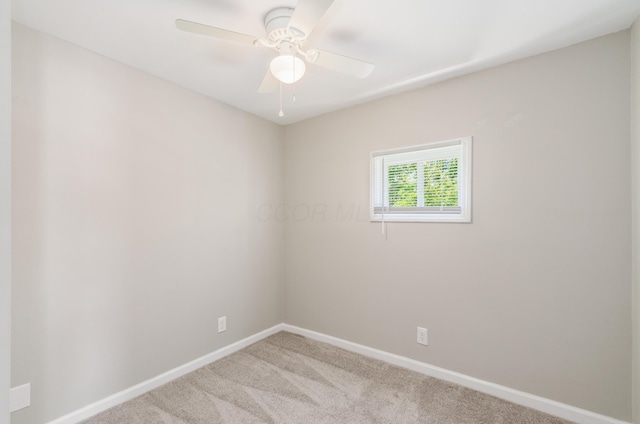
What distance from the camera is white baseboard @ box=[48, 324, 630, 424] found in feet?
5.97

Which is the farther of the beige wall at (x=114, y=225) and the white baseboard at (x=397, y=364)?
the white baseboard at (x=397, y=364)

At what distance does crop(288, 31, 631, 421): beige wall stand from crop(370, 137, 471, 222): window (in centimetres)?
7

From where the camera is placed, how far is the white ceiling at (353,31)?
5.00 feet

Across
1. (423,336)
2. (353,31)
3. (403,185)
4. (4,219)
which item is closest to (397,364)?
(423,336)

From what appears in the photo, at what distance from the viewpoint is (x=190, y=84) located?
92.7 inches

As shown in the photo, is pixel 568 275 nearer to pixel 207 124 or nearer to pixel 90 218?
pixel 207 124

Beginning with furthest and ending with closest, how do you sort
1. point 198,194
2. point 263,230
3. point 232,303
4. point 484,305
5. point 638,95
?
point 263,230 < point 232,303 < point 198,194 < point 484,305 < point 638,95

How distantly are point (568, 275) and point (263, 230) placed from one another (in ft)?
8.00

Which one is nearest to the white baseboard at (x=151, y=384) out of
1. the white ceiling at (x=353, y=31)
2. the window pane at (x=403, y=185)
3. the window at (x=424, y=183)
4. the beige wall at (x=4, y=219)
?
the beige wall at (x=4, y=219)

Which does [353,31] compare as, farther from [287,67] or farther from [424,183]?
[424,183]

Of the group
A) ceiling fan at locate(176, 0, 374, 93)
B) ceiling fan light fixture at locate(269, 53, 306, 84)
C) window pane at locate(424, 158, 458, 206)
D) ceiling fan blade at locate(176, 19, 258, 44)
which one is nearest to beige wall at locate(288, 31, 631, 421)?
window pane at locate(424, 158, 458, 206)

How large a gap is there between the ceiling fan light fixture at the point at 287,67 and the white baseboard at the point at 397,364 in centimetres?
223

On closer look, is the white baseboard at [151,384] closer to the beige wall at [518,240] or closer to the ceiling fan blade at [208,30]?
the beige wall at [518,240]

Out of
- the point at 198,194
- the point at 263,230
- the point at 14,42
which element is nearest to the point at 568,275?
the point at 263,230
